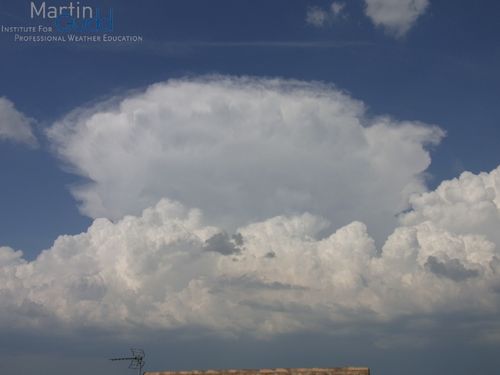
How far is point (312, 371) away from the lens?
58.7m

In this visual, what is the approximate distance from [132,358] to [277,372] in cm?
2648

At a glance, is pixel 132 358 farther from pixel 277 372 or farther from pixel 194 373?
pixel 277 372

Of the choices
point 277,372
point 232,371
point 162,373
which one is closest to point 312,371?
point 277,372

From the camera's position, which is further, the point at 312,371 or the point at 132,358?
the point at 132,358

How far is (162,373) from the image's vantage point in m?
65.2

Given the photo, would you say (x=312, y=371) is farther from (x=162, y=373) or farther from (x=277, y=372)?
(x=162, y=373)

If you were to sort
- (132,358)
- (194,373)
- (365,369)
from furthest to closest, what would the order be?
(132,358)
(194,373)
(365,369)

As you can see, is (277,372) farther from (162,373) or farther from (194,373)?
(162,373)

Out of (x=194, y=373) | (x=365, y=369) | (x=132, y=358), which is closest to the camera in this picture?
(x=365, y=369)

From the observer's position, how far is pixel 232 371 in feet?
199

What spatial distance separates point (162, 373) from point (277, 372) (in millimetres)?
15068

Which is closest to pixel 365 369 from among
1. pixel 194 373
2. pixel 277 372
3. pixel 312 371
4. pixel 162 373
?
pixel 312 371

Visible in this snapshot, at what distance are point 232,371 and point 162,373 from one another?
32.1 feet

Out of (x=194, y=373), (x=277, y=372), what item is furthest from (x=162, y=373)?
(x=277, y=372)
